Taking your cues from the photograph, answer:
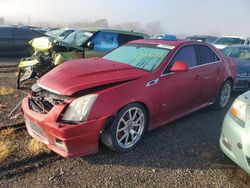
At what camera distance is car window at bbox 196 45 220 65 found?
5.58 metres

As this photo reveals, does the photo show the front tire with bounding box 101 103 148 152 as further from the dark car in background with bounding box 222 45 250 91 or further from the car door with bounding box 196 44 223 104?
the dark car in background with bounding box 222 45 250 91

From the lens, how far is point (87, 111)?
3588mm

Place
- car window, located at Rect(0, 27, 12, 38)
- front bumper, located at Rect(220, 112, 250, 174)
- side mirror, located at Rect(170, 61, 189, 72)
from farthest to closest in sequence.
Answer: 1. car window, located at Rect(0, 27, 12, 38)
2. side mirror, located at Rect(170, 61, 189, 72)
3. front bumper, located at Rect(220, 112, 250, 174)

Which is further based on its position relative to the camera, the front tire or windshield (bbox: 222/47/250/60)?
windshield (bbox: 222/47/250/60)

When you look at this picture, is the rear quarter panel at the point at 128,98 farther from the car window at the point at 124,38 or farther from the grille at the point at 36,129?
the car window at the point at 124,38

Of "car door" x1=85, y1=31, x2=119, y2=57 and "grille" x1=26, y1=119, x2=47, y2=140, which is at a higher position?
"car door" x1=85, y1=31, x2=119, y2=57

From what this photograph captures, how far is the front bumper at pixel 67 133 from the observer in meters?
3.52

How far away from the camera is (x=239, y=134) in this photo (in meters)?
3.38

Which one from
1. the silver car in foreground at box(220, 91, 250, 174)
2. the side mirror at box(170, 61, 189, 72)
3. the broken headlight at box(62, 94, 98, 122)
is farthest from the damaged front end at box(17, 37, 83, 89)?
the silver car in foreground at box(220, 91, 250, 174)

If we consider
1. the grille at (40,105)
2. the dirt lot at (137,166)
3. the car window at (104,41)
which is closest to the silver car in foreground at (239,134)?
the dirt lot at (137,166)

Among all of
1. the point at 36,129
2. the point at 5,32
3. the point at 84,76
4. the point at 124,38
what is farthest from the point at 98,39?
the point at 5,32

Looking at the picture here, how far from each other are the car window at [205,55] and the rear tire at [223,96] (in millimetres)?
632

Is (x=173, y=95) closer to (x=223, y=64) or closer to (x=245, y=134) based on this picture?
(x=245, y=134)

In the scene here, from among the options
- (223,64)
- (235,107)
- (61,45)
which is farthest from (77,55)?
(235,107)
